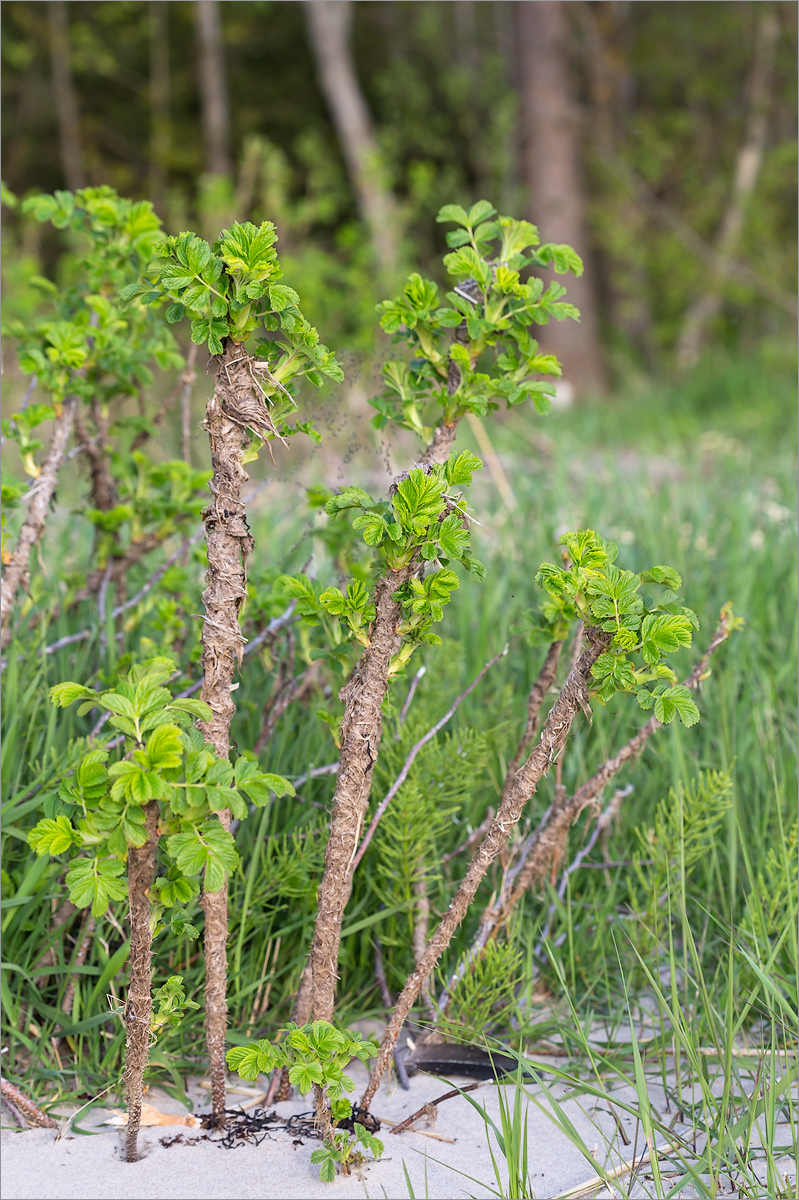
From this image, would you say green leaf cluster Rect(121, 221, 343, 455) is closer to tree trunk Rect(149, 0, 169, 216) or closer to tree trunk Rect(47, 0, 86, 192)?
tree trunk Rect(47, 0, 86, 192)

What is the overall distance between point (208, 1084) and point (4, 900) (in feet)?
1.30

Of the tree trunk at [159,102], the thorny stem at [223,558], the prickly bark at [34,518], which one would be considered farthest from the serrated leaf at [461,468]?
the tree trunk at [159,102]

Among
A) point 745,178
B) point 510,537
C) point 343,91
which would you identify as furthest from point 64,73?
point 510,537

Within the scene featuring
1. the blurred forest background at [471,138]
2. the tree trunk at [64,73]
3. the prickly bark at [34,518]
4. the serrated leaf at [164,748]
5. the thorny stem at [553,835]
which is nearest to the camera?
the serrated leaf at [164,748]

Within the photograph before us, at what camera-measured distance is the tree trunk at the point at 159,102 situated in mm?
11797

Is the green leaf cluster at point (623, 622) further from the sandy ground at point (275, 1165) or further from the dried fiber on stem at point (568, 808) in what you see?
the sandy ground at point (275, 1165)

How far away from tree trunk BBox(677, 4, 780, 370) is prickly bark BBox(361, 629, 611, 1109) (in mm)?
7971

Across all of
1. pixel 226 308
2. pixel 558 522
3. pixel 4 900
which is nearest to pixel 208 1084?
pixel 4 900

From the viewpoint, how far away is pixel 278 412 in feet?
3.80

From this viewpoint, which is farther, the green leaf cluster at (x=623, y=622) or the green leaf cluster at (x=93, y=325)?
the green leaf cluster at (x=93, y=325)

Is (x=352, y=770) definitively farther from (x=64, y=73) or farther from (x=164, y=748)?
(x=64, y=73)

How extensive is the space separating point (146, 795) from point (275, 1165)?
0.59 metres

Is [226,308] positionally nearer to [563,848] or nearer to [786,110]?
[563,848]

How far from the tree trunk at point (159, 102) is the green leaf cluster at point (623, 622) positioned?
1193cm
